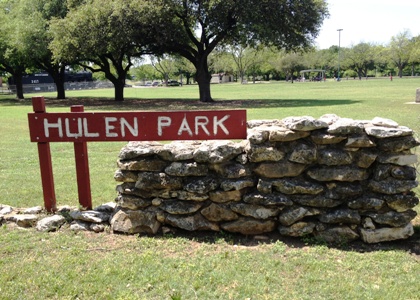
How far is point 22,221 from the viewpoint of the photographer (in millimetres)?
4551

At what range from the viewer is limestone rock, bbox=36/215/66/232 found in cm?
442

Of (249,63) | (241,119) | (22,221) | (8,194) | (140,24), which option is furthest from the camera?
(249,63)

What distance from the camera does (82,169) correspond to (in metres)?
4.72

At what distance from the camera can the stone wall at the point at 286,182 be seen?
3.90 m

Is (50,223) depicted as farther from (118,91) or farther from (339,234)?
(118,91)

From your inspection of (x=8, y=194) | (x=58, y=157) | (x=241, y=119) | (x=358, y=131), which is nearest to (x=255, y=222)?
(x=241, y=119)

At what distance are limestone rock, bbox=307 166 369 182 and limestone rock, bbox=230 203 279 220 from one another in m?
0.55

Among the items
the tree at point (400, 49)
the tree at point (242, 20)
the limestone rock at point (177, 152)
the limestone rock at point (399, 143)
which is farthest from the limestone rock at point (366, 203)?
the tree at point (400, 49)

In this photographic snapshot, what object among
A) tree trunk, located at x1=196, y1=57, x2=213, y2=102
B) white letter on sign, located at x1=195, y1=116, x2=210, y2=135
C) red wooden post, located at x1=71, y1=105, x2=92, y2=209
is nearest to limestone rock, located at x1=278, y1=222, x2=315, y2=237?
white letter on sign, located at x1=195, y1=116, x2=210, y2=135

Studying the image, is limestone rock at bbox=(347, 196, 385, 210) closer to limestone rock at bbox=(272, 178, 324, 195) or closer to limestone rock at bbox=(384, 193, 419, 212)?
limestone rock at bbox=(384, 193, 419, 212)

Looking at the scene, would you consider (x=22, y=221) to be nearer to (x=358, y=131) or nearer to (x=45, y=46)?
(x=358, y=131)

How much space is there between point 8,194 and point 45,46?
81.8 ft

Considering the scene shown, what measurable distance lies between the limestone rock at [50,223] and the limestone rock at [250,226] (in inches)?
72.5

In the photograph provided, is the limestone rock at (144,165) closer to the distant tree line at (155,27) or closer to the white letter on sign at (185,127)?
the white letter on sign at (185,127)
